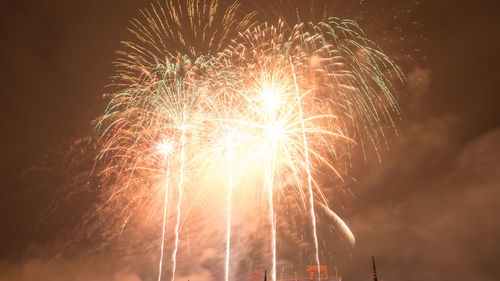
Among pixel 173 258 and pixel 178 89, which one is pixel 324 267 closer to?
pixel 173 258

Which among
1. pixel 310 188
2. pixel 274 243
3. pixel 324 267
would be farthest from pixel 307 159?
pixel 324 267

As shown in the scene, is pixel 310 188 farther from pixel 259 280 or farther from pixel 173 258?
pixel 259 280

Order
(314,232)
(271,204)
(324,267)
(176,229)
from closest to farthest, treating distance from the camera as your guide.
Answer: (314,232) → (271,204) → (176,229) → (324,267)

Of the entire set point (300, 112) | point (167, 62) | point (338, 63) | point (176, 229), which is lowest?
point (176, 229)

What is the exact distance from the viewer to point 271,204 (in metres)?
29.7

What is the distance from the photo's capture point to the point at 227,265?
3088 cm

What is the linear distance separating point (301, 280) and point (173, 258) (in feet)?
177

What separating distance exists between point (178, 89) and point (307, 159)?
12.3m

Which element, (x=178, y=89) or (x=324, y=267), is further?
(x=324, y=267)

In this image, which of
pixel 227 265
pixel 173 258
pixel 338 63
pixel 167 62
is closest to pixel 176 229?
pixel 173 258

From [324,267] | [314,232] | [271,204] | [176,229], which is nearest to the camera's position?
[314,232]

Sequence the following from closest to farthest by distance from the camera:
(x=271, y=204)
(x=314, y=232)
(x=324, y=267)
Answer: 1. (x=314, y=232)
2. (x=271, y=204)
3. (x=324, y=267)

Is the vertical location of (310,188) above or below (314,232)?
above

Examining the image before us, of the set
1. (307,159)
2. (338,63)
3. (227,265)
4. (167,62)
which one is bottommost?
(227,265)
